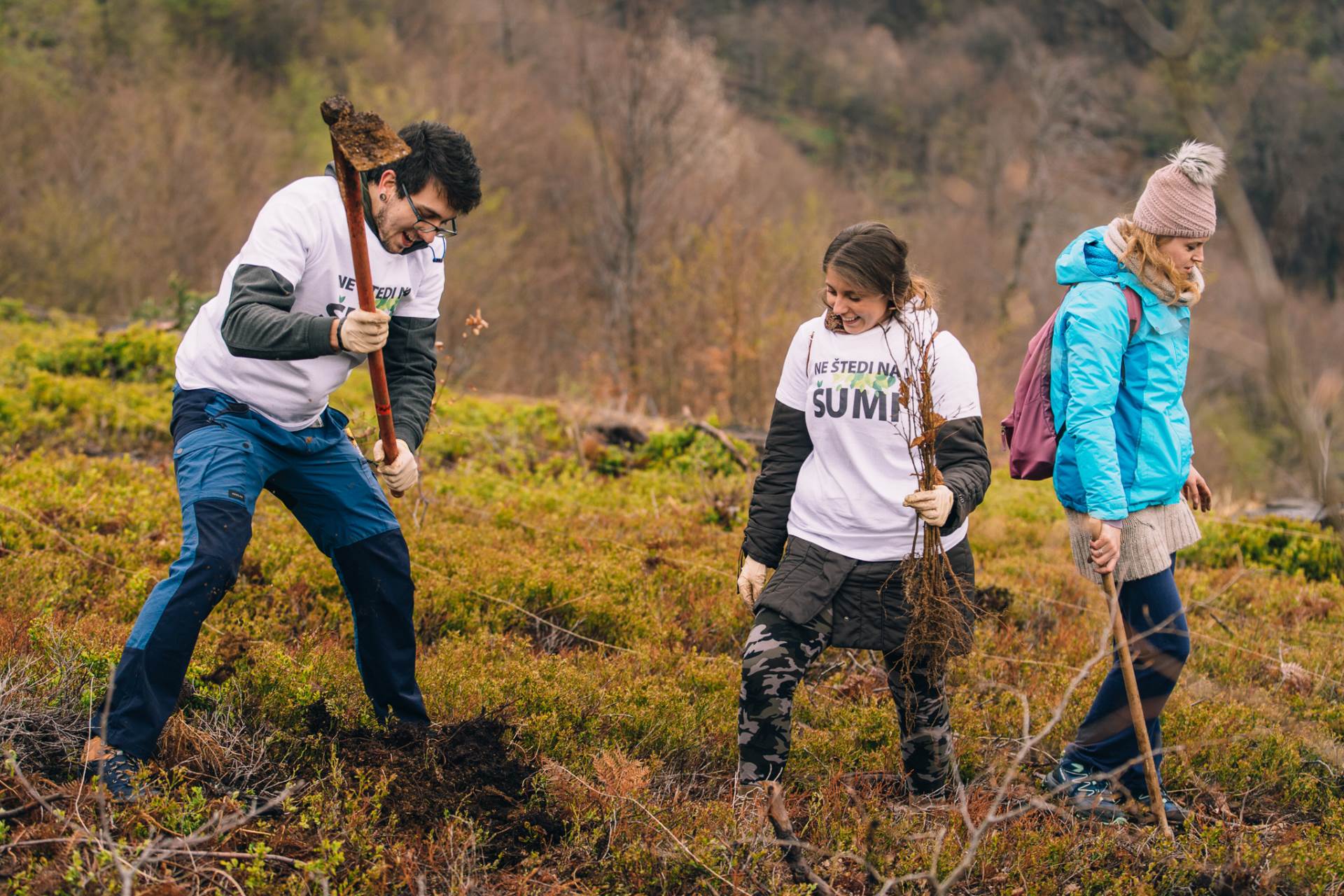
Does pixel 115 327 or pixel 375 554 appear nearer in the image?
pixel 375 554

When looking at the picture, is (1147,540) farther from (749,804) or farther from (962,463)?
(749,804)

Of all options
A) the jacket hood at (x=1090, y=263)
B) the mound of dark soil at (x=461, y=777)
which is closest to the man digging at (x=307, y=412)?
the mound of dark soil at (x=461, y=777)

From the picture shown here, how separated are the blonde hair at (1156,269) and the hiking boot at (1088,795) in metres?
1.61

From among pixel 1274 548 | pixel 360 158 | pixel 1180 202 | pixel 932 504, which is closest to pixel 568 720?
pixel 932 504

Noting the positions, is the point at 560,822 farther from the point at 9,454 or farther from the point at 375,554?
the point at 9,454

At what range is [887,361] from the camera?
131 inches

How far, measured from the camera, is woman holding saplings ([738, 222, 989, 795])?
3.27 m

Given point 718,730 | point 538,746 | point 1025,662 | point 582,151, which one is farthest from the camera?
point 582,151

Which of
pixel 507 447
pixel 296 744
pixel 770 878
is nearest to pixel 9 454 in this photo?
pixel 507 447

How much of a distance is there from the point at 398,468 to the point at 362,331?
1.76ft

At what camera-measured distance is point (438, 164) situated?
10.7 feet

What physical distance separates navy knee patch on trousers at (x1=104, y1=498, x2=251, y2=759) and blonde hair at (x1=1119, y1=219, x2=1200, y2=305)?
291cm

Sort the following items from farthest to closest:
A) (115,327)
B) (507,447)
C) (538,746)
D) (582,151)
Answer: (582,151) < (115,327) < (507,447) < (538,746)

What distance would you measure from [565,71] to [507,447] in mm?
31372
